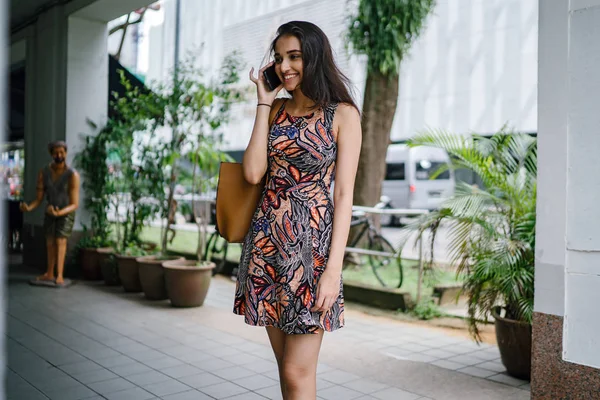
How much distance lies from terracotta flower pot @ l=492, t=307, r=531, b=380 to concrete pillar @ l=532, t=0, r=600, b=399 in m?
0.86

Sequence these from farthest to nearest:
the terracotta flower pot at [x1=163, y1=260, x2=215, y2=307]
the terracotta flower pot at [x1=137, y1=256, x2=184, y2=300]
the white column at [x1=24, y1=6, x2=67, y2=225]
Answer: the white column at [x1=24, y1=6, x2=67, y2=225] < the terracotta flower pot at [x1=137, y1=256, x2=184, y2=300] < the terracotta flower pot at [x1=163, y1=260, x2=215, y2=307]

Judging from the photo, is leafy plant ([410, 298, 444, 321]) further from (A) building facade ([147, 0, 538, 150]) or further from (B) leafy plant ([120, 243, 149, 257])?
(A) building facade ([147, 0, 538, 150])

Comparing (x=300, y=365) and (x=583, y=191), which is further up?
(x=583, y=191)

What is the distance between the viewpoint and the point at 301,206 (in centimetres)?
219

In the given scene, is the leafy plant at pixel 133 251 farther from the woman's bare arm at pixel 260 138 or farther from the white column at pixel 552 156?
the woman's bare arm at pixel 260 138

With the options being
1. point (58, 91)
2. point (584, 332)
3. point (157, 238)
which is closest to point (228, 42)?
point (157, 238)

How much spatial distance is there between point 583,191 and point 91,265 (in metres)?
6.41

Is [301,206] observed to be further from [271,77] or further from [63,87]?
[63,87]

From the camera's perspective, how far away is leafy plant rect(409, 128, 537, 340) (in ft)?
13.5

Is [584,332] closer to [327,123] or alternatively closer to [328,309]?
[328,309]

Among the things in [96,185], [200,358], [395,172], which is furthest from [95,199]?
[395,172]

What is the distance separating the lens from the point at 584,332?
298 cm

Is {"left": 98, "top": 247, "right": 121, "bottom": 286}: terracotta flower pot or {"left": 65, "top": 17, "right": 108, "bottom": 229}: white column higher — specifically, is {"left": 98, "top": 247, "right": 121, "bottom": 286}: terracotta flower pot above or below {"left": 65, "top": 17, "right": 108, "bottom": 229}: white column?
below

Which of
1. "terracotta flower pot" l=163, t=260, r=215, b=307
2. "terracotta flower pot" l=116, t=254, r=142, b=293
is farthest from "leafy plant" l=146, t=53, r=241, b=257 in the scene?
"terracotta flower pot" l=116, t=254, r=142, b=293
